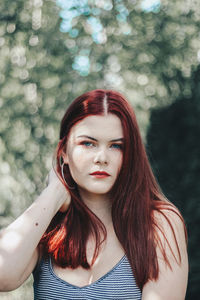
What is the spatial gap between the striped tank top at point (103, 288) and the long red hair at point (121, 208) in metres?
0.06

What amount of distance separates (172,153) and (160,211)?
2.42 metres

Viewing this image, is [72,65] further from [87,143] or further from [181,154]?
[87,143]

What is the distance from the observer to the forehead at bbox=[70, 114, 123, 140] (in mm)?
1730

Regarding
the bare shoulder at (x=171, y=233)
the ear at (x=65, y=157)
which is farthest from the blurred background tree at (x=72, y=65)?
the bare shoulder at (x=171, y=233)

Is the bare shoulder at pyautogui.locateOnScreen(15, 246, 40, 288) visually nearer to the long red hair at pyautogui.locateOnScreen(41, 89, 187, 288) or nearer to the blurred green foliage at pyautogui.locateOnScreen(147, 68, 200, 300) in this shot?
the long red hair at pyautogui.locateOnScreen(41, 89, 187, 288)

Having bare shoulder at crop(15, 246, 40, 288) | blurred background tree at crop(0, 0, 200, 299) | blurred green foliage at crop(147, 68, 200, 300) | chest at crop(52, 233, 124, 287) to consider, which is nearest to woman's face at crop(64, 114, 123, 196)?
chest at crop(52, 233, 124, 287)

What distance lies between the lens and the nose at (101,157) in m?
1.71

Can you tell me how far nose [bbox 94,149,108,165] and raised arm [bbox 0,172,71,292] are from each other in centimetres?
23

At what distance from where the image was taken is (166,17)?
13.1 feet

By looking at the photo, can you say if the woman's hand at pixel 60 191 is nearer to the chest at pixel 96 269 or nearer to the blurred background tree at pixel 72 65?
the chest at pixel 96 269

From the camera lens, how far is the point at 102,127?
174 cm

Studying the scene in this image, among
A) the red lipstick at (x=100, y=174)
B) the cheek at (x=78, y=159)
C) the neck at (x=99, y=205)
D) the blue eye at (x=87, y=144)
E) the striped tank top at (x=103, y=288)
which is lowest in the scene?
the striped tank top at (x=103, y=288)

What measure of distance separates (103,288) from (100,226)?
0.91 ft

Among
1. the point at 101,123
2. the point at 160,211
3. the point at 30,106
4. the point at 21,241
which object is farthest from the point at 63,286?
the point at 30,106
